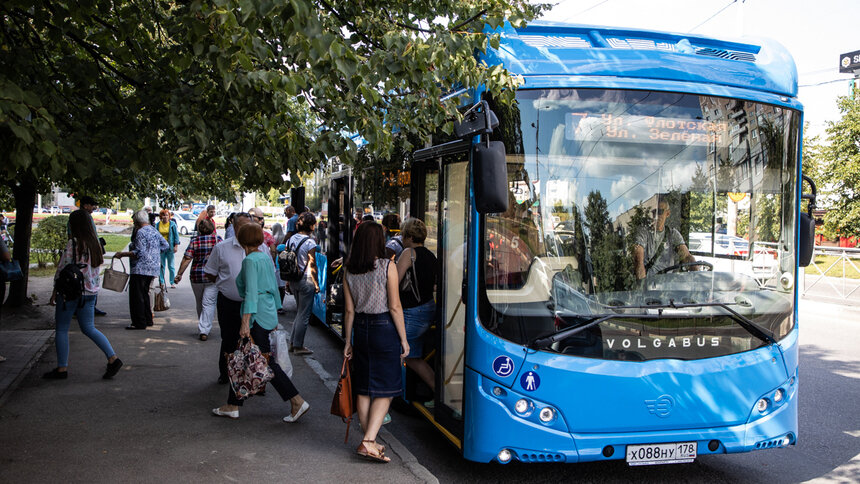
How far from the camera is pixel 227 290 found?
271 inches

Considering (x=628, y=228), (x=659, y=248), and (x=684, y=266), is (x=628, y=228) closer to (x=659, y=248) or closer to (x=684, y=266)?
(x=659, y=248)

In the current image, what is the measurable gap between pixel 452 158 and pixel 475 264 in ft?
3.36

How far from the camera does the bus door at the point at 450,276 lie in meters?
5.32

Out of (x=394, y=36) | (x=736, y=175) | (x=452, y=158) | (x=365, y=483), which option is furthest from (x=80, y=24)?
(x=736, y=175)

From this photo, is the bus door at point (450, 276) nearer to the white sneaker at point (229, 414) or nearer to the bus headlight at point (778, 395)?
the white sneaker at point (229, 414)

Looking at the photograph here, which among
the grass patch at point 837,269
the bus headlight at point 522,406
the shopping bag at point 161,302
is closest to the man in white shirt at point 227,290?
the bus headlight at point 522,406

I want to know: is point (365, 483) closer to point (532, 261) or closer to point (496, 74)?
point (532, 261)

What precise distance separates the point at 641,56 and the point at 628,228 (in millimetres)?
1233

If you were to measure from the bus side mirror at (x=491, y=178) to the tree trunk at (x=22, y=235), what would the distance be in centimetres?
→ 1059

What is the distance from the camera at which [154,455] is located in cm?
537

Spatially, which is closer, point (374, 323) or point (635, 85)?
point (635, 85)

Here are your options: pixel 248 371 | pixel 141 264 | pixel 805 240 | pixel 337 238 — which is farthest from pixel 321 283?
pixel 805 240

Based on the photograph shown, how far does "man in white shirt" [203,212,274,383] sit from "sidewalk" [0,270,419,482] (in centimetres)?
67

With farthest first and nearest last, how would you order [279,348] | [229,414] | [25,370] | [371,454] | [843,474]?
[25,370] < [279,348] < [229,414] < [843,474] < [371,454]
